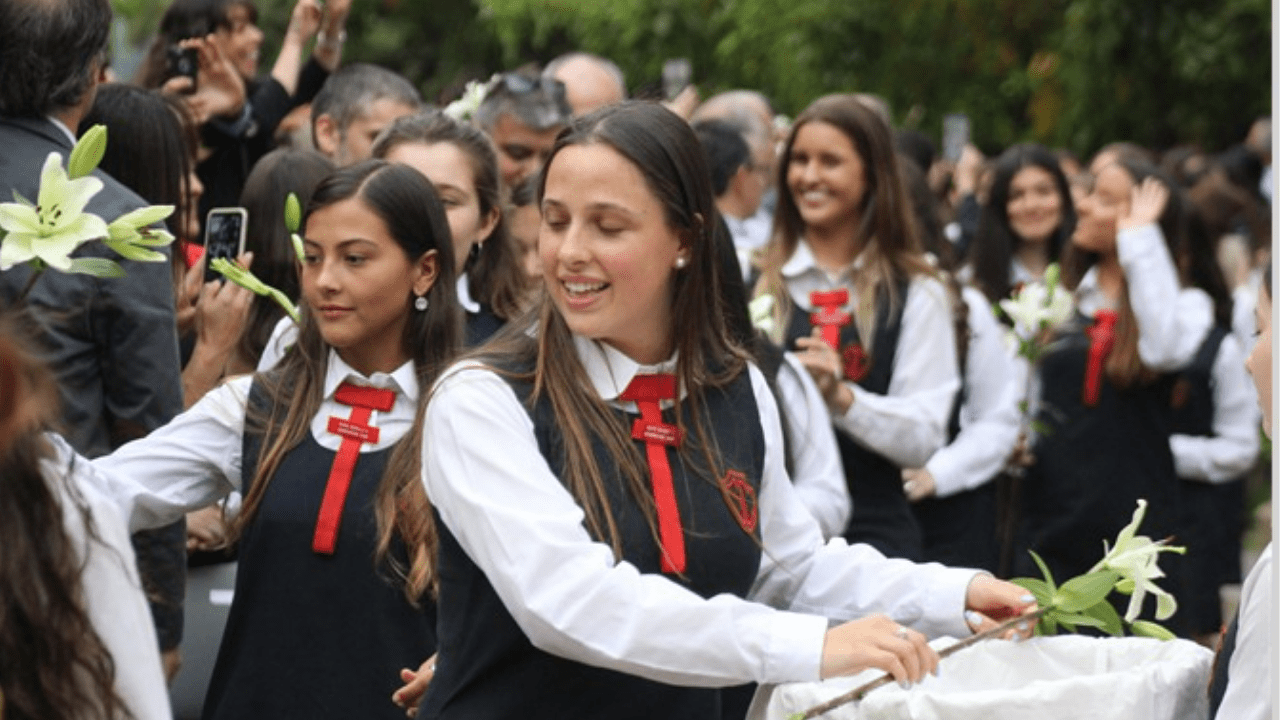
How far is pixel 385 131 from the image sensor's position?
6648 mm

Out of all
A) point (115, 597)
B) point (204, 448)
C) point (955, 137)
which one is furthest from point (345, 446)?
point (955, 137)

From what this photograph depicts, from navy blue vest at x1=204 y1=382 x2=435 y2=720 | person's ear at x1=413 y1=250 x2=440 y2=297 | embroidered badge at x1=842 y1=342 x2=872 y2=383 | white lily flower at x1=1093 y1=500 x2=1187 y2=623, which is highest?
person's ear at x1=413 y1=250 x2=440 y2=297

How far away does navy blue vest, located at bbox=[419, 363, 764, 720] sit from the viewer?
3.94 m

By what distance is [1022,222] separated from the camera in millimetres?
10703

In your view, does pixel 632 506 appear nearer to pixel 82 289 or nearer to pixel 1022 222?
pixel 82 289

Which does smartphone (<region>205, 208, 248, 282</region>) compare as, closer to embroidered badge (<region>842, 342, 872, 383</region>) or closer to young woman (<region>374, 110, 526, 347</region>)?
young woman (<region>374, 110, 526, 347</region>)

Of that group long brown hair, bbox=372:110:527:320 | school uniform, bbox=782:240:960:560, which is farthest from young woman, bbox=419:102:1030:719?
school uniform, bbox=782:240:960:560

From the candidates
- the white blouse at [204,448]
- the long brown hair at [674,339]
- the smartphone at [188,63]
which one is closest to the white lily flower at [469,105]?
the smartphone at [188,63]

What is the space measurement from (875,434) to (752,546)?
2.93 m

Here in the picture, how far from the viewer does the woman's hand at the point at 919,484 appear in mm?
7988

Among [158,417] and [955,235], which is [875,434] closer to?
[158,417]

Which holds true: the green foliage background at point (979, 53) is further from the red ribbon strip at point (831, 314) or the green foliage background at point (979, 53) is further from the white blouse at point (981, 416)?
the red ribbon strip at point (831, 314)

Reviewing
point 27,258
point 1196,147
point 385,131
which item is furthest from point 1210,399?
point 1196,147

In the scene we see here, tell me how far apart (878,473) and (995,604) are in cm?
305
